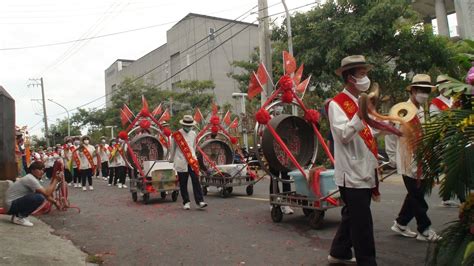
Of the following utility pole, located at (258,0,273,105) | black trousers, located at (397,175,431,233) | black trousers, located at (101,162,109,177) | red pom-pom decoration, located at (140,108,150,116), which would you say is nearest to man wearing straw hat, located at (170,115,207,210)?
red pom-pom decoration, located at (140,108,150,116)

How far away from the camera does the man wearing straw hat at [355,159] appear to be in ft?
13.8

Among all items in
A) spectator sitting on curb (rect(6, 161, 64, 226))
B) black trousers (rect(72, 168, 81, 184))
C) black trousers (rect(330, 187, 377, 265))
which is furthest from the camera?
black trousers (rect(72, 168, 81, 184))

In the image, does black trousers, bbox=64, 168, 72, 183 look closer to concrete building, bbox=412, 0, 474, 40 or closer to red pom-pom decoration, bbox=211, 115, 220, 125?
red pom-pom decoration, bbox=211, 115, 220, 125

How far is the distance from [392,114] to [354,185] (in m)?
0.77

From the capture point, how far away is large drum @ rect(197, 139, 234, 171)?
12.8m

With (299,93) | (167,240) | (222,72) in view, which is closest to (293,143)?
(299,93)

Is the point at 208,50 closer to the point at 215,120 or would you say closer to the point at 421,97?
the point at 215,120

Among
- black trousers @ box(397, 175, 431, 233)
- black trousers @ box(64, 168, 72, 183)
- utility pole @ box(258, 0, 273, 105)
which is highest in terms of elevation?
utility pole @ box(258, 0, 273, 105)

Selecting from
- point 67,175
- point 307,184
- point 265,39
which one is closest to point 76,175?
point 67,175

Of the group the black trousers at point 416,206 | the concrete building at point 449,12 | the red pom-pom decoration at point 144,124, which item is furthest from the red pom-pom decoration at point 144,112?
the concrete building at point 449,12

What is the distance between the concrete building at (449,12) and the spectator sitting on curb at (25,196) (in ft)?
36.4

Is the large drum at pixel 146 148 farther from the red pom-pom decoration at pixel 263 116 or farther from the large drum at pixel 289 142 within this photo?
the red pom-pom decoration at pixel 263 116

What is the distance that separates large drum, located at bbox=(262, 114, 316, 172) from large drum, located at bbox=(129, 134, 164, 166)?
5.66m

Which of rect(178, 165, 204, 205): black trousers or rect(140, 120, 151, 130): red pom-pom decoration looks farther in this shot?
rect(140, 120, 151, 130): red pom-pom decoration
